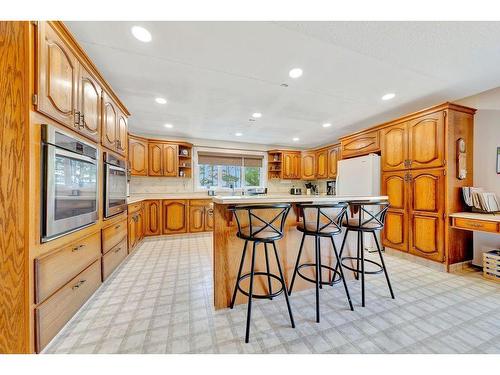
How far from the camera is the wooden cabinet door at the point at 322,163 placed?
519 centimetres

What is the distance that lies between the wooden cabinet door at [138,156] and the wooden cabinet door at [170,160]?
38 cm

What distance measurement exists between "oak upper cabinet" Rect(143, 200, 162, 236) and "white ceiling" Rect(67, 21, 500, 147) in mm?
1736

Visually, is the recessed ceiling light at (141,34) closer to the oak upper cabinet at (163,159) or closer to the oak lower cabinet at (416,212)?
the oak upper cabinet at (163,159)

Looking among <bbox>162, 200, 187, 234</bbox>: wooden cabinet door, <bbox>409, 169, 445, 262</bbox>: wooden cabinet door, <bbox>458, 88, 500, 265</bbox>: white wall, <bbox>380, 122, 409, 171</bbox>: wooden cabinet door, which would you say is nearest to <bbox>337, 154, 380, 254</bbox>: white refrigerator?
<bbox>380, 122, 409, 171</bbox>: wooden cabinet door

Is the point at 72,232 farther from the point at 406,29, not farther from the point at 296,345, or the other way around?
the point at 406,29

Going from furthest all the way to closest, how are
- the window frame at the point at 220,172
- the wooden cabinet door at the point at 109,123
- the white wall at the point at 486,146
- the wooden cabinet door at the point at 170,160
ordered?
the window frame at the point at 220,172 < the wooden cabinet door at the point at 170,160 < the white wall at the point at 486,146 < the wooden cabinet door at the point at 109,123

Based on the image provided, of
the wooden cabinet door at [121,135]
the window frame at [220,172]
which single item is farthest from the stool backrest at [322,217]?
the window frame at [220,172]

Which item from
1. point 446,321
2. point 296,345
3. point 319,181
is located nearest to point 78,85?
point 296,345

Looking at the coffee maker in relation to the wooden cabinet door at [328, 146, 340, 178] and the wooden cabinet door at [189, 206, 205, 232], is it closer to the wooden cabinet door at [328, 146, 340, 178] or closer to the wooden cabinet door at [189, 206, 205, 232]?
the wooden cabinet door at [328, 146, 340, 178]

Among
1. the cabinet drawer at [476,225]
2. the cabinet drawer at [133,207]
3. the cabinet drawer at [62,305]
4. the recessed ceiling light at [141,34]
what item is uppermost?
the recessed ceiling light at [141,34]

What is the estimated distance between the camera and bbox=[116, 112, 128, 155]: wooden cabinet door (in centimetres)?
251

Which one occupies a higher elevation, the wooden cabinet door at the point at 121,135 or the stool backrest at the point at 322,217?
the wooden cabinet door at the point at 121,135

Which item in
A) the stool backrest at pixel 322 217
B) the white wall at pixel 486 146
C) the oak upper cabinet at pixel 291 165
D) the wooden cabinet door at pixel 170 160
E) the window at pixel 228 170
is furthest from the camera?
the oak upper cabinet at pixel 291 165

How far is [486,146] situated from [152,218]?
5.45m
